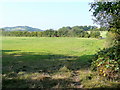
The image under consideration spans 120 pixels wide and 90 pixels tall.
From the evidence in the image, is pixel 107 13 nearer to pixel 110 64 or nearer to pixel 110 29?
pixel 110 29

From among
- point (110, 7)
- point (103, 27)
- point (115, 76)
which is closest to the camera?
point (115, 76)

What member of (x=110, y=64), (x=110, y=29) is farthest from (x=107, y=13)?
(x=110, y=64)

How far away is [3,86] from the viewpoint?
6512 mm

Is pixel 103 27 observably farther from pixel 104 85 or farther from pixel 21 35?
pixel 21 35

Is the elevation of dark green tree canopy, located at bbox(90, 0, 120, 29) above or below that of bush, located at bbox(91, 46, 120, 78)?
above

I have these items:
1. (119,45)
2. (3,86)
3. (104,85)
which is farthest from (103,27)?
(3,86)

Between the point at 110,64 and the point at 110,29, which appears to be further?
the point at 110,29

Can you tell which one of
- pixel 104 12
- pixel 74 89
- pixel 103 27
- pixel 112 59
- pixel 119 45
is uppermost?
pixel 104 12

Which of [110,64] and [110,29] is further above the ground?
[110,29]

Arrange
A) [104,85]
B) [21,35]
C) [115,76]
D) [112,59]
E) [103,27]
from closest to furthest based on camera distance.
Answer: [104,85], [115,76], [112,59], [103,27], [21,35]

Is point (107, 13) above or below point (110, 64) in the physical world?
above

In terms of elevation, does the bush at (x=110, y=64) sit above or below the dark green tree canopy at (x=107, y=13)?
Result: below

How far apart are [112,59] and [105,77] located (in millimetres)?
1007

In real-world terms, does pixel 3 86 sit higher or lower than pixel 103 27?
lower
